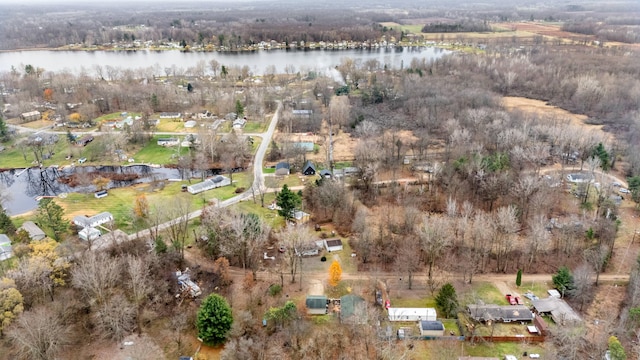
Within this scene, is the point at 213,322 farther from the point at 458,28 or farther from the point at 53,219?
the point at 458,28

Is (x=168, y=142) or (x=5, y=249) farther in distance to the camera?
(x=168, y=142)

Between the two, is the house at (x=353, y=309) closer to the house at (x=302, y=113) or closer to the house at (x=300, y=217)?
the house at (x=300, y=217)

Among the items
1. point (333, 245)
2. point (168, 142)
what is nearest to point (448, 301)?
point (333, 245)

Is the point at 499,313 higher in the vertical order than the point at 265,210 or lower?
lower

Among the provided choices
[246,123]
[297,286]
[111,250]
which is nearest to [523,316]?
[297,286]

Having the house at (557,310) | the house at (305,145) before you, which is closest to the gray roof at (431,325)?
the house at (557,310)

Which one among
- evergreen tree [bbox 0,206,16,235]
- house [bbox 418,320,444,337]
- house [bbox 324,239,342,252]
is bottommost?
house [bbox 418,320,444,337]

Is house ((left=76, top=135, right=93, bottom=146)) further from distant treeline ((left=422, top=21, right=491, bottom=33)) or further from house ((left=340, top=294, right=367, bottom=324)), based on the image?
distant treeline ((left=422, top=21, right=491, bottom=33))

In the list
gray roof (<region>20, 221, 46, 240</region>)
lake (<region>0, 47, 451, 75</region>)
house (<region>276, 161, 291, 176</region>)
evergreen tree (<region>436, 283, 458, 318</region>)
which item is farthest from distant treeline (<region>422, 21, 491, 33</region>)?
gray roof (<region>20, 221, 46, 240</region>)
